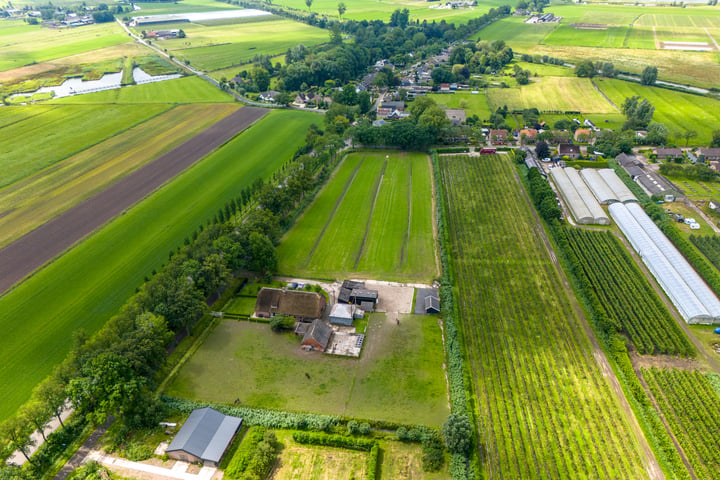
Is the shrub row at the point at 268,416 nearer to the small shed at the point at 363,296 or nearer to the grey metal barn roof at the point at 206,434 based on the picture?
the grey metal barn roof at the point at 206,434

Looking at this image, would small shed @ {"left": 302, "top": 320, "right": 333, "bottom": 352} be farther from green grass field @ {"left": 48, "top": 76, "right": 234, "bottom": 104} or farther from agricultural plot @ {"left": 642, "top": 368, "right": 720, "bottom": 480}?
green grass field @ {"left": 48, "top": 76, "right": 234, "bottom": 104}

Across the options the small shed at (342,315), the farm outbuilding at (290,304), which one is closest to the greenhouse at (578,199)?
the small shed at (342,315)

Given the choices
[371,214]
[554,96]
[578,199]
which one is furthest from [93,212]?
[554,96]

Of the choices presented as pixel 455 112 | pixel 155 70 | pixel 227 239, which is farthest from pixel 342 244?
pixel 155 70

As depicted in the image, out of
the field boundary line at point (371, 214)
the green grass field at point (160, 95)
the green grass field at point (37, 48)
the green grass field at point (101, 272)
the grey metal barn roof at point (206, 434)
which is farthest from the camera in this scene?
the green grass field at point (37, 48)

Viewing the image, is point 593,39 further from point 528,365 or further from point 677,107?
point 528,365

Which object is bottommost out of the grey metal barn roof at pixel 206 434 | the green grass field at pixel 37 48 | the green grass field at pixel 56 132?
the grey metal barn roof at pixel 206 434
